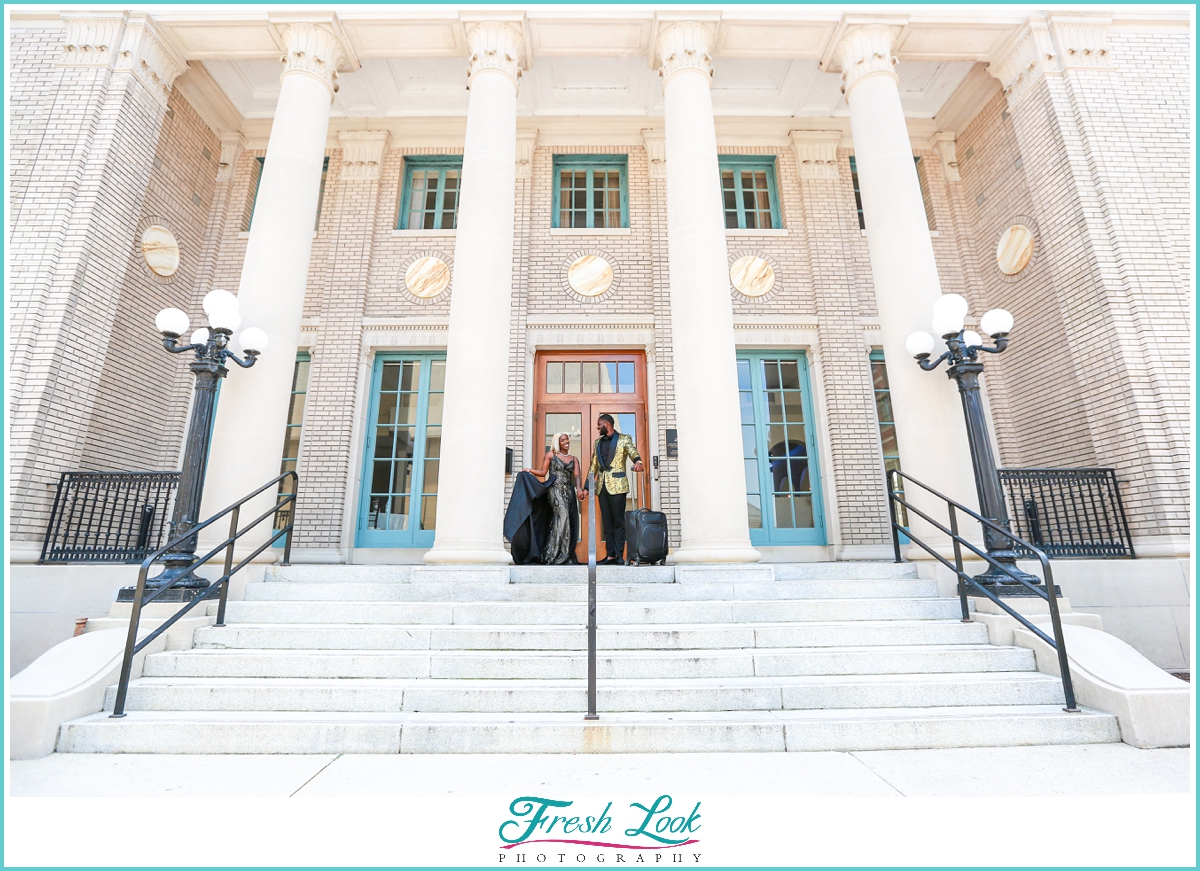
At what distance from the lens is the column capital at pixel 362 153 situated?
11016 mm

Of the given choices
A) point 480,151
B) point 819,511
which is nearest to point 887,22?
point 480,151

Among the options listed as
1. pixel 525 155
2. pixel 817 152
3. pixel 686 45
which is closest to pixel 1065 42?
pixel 817 152

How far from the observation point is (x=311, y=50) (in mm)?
8164

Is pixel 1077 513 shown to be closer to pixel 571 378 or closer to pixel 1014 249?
pixel 1014 249

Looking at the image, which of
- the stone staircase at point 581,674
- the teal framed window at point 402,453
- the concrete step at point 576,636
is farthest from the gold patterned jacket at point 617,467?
the teal framed window at point 402,453

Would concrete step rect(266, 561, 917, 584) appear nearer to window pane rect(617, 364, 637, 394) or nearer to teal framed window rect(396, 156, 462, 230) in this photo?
window pane rect(617, 364, 637, 394)

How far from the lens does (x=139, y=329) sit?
9250 mm

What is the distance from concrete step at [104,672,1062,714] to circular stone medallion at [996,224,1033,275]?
789 cm

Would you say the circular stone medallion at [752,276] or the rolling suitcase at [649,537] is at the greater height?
the circular stone medallion at [752,276]

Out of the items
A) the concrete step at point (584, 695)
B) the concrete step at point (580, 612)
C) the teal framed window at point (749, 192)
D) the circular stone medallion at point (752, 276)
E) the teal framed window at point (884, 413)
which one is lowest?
the concrete step at point (584, 695)

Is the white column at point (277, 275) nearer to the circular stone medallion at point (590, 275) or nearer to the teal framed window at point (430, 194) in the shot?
the teal framed window at point (430, 194)

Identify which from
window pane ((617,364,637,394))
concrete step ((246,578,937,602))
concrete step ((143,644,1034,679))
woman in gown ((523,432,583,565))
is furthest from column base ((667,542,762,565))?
window pane ((617,364,637,394))

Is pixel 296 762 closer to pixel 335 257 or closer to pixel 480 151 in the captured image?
pixel 480 151

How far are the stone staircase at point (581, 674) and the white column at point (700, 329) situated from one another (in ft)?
2.37
